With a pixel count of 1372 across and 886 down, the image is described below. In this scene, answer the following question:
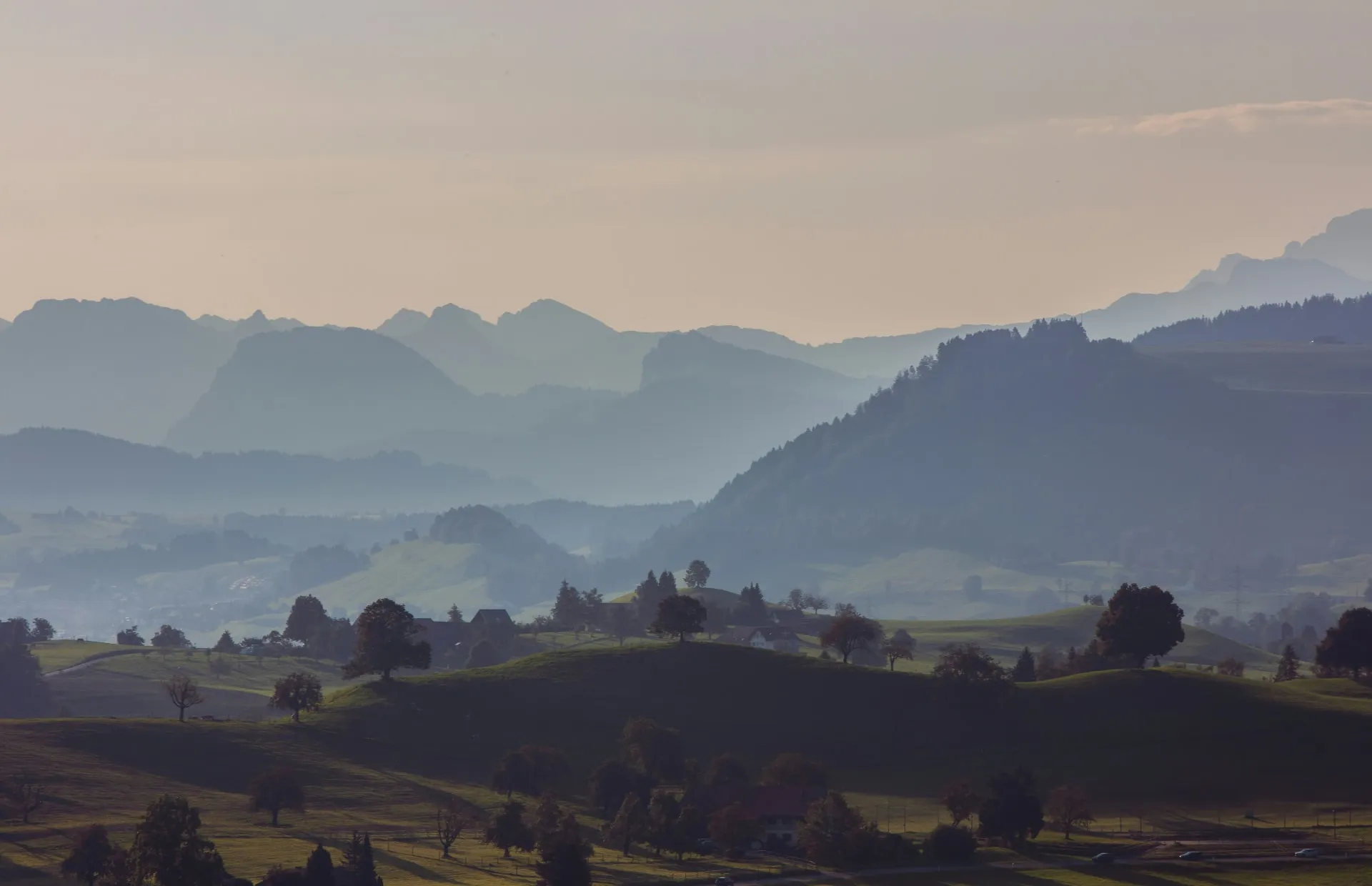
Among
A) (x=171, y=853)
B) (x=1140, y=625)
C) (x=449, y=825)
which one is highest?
(x=1140, y=625)

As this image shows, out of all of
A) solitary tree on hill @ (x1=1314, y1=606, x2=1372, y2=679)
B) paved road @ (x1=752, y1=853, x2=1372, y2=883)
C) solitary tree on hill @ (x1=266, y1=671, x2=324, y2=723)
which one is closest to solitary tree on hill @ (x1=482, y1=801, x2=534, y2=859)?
paved road @ (x1=752, y1=853, x2=1372, y2=883)

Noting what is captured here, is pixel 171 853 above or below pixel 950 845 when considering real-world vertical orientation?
below

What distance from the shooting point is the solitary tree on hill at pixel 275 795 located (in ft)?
422

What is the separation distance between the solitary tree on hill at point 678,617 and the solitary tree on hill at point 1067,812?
209ft

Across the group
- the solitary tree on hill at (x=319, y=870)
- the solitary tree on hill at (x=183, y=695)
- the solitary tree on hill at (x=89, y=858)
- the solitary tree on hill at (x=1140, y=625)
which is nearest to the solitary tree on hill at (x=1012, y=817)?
the solitary tree on hill at (x=319, y=870)

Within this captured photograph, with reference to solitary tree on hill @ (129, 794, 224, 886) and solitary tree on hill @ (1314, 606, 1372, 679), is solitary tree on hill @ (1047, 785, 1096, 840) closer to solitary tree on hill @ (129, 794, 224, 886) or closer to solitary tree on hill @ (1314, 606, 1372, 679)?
solitary tree on hill @ (1314, 606, 1372, 679)

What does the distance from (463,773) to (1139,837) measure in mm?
59538

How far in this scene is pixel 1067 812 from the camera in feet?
415

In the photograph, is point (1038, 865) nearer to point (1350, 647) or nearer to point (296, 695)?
point (1350, 647)

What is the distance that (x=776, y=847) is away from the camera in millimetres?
126562

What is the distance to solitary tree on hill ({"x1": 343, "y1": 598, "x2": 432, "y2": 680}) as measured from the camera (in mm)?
176875

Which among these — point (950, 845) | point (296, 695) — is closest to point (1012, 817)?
point (950, 845)

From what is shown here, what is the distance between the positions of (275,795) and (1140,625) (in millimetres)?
95807

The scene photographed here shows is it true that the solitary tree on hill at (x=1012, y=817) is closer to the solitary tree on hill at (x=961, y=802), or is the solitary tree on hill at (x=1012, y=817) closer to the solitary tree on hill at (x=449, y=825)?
the solitary tree on hill at (x=961, y=802)
